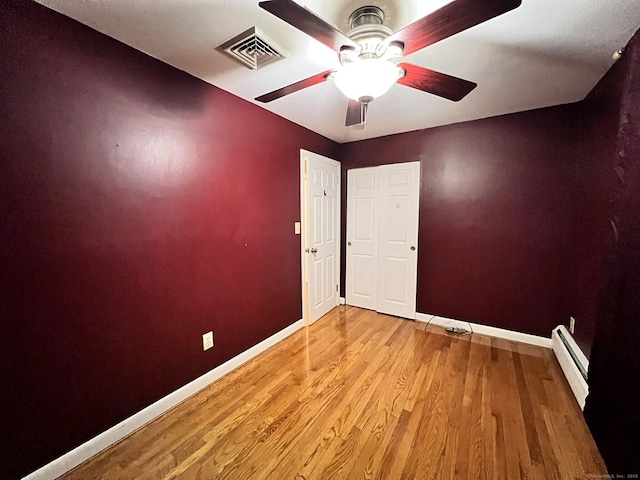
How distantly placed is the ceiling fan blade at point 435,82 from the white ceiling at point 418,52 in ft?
0.92

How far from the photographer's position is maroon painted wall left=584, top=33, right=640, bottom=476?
4.08 ft

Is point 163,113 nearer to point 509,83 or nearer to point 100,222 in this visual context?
point 100,222

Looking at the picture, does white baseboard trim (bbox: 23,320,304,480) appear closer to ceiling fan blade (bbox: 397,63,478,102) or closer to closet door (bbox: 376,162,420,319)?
closet door (bbox: 376,162,420,319)

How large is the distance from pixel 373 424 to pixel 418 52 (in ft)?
7.75

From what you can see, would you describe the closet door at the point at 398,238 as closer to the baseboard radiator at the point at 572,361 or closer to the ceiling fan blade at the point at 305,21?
the baseboard radiator at the point at 572,361

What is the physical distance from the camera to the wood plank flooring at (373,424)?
1.37m

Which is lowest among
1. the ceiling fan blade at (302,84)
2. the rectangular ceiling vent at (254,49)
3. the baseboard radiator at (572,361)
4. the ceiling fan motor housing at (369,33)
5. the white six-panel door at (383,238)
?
the baseboard radiator at (572,361)

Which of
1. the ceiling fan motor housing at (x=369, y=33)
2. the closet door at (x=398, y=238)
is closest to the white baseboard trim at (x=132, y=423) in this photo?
the closet door at (x=398, y=238)

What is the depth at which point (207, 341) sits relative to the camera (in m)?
2.08

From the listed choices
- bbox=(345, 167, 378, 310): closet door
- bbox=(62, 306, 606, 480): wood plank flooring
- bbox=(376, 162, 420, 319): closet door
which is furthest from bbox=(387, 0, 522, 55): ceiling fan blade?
bbox=(345, 167, 378, 310): closet door

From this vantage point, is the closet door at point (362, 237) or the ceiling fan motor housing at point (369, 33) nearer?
the ceiling fan motor housing at point (369, 33)

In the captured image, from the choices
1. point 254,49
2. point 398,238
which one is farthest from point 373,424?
point 254,49

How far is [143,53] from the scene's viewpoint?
5.35ft

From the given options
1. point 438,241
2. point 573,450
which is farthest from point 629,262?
point 438,241
